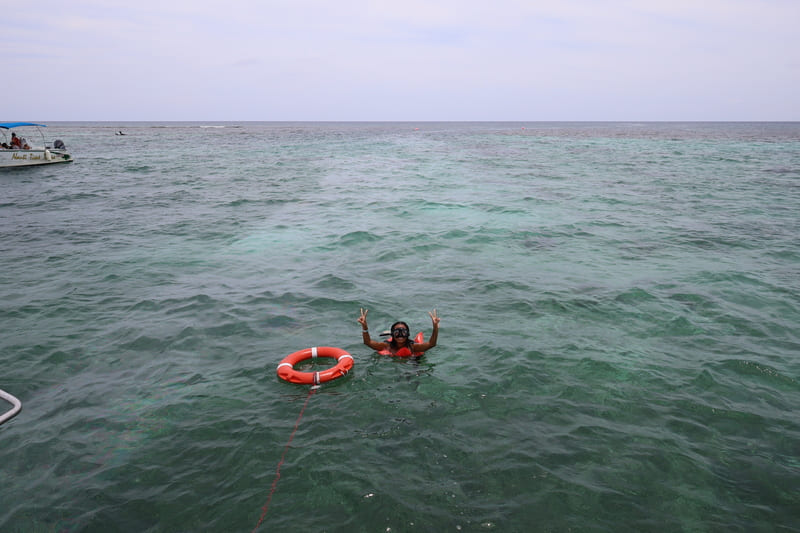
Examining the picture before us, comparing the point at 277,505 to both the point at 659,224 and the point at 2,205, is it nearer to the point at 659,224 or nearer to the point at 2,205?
the point at 659,224

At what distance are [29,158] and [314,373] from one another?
127 feet

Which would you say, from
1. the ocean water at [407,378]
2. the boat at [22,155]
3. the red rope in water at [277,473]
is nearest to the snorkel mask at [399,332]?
the ocean water at [407,378]

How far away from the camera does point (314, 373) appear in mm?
7602

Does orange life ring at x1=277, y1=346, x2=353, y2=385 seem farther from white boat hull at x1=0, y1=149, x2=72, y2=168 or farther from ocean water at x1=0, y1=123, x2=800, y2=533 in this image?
white boat hull at x1=0, y1=149, x2=72, y2=168

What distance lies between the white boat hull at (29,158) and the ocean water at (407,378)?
2029cm

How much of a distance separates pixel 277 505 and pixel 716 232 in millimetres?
18070

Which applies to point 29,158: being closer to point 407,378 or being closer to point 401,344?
point 401,344

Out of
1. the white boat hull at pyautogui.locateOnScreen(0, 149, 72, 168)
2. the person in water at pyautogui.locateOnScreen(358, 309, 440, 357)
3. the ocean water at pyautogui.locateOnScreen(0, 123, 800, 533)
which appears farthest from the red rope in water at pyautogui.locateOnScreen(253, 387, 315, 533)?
the white boat hull at pyautogui.locateOnScreen(0, 149, 72, 168)

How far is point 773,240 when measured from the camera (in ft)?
52.0

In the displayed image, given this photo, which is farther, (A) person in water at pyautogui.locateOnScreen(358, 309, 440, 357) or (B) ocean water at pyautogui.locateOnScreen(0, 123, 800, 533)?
(A) person in water at pyautogui.locateOnScreen(358, 309, 440, 357)

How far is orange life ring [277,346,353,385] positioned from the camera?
299 inches

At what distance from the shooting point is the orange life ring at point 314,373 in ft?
25.0

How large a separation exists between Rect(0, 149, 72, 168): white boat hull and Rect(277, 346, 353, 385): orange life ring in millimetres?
36456

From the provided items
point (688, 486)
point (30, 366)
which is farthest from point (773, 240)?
point (30, 366)
